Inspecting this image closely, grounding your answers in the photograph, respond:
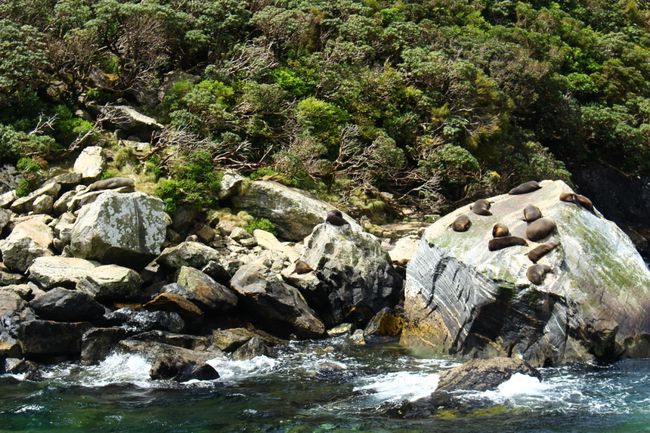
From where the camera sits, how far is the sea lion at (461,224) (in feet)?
55.6

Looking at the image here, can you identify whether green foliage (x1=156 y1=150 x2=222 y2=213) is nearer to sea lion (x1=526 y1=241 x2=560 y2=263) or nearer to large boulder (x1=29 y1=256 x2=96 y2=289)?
large boulder (x1=29 y1=256 x2=96 y2=289)

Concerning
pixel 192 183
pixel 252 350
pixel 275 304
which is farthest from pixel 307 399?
pixel 192 183

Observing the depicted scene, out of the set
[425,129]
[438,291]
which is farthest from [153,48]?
[438,291]

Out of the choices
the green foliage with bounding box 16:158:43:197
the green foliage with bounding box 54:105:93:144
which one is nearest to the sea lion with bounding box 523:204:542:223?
the green foliage with bounding box 16:158:43:197

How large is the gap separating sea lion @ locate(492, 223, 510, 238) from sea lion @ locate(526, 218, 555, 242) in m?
0.48

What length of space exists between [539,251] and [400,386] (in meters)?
4.39

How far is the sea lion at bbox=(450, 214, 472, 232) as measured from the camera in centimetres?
1694

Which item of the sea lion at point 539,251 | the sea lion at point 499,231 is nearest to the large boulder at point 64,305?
the sea lion at point 499,231

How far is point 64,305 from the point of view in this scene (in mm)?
15461

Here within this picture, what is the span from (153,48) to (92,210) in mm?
11234

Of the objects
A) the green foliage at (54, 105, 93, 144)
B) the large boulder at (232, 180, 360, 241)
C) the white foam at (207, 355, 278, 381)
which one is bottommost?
the white foam at (207, 355, 278, 381)

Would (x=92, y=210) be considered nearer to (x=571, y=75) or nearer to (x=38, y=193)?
(x=38, y=193)

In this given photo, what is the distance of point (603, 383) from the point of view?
528 inches

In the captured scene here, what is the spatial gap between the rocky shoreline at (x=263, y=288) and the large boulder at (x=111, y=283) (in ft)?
0.11
